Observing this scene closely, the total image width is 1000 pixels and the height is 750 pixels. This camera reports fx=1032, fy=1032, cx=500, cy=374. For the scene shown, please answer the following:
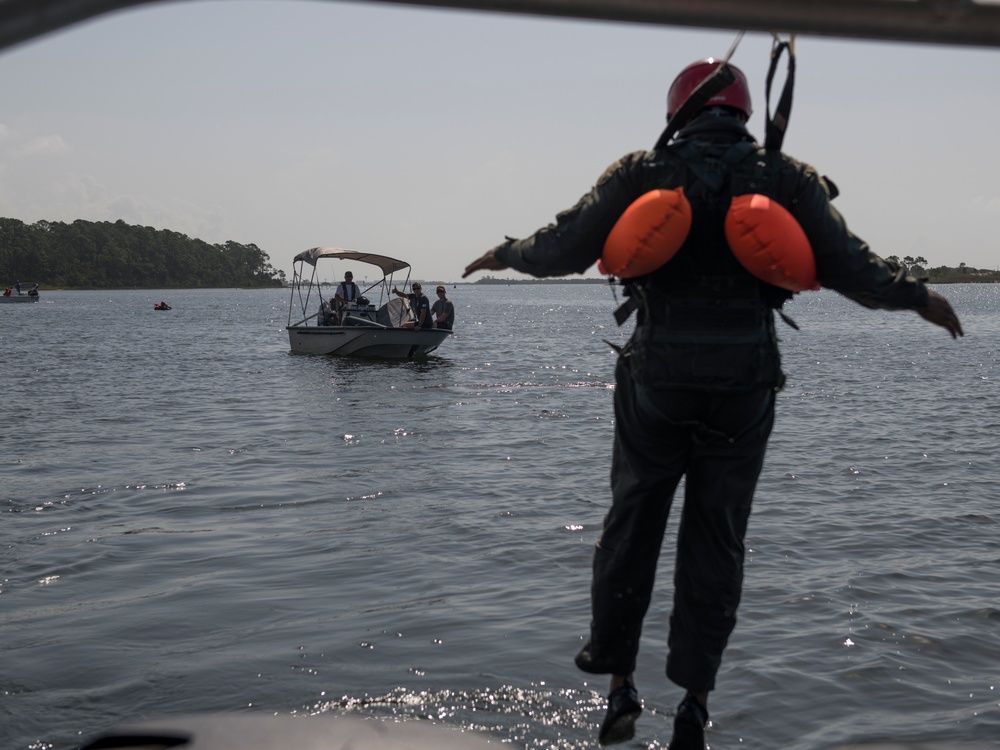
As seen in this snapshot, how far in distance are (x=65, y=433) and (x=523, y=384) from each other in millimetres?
13115

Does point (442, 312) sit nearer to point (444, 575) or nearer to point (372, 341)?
point (372, 341)

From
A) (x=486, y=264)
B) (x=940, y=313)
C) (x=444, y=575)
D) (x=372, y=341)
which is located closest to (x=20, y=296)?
(x=372, y=341)

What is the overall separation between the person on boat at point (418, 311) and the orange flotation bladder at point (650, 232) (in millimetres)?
27404

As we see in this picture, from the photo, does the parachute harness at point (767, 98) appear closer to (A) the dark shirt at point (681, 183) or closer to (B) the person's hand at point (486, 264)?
(A) the dark shirt at point (681, 183)

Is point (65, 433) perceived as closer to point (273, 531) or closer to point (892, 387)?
point (273, 531)

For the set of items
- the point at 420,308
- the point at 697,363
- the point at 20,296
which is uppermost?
the point at 20,296

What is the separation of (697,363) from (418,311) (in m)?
28.2

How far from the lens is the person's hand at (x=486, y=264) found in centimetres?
399

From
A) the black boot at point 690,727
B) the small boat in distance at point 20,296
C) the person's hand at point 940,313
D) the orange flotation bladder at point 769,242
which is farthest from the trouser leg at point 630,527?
the small boat in distance at point 20,296

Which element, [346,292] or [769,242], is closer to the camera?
[769,242]

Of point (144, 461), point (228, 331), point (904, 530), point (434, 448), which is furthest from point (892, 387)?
point (228, 331)

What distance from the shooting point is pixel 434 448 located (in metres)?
16.8

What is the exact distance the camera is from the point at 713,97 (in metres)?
3.77

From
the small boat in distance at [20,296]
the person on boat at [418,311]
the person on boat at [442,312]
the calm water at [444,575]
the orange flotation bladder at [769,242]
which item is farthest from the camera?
the small boat in distance at [20,296]
